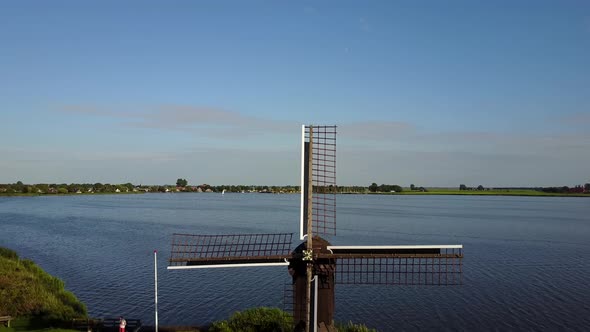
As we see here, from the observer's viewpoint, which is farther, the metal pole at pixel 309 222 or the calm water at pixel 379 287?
the calm water at pixel 379 287

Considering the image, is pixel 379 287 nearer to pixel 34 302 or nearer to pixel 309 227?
pixel 309 227

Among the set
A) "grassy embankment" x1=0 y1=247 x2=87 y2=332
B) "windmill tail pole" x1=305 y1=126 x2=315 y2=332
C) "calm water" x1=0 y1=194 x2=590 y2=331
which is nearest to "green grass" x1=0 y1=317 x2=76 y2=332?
"grassy embankment" x1=0 y1=247 x2=87 y2=332

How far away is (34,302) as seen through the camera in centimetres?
2712

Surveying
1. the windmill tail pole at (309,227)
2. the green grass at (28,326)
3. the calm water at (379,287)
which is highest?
the windmill tail pole at (309,227)

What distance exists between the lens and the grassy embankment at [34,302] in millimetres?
24703

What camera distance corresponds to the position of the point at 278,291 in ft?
121

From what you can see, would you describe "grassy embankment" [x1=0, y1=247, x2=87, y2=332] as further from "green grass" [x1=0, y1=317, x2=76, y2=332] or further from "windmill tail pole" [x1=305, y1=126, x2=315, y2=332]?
"windmill tail pole" [x1=305, y1=126, x2=315, y2=332]

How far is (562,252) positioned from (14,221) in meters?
92.5

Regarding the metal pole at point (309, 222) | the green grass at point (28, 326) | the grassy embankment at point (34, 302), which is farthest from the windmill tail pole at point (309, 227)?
the grassy embankment at point (34, 302)

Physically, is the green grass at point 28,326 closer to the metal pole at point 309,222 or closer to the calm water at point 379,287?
the calm water at point 379,287

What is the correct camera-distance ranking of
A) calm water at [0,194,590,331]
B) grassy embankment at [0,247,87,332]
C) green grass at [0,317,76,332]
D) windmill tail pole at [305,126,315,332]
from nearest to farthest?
windmill tail pole at [305,126,315,332]
green grass at [0,317,76,332]
grassy embankment at [0,247,87,332]
calm water at [0,194,590,331]

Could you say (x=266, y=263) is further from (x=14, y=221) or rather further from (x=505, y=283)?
(x=14, y=221)

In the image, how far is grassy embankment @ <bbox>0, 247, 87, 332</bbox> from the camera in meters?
24.7

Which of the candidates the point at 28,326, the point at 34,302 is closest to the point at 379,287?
the point at 34,302
